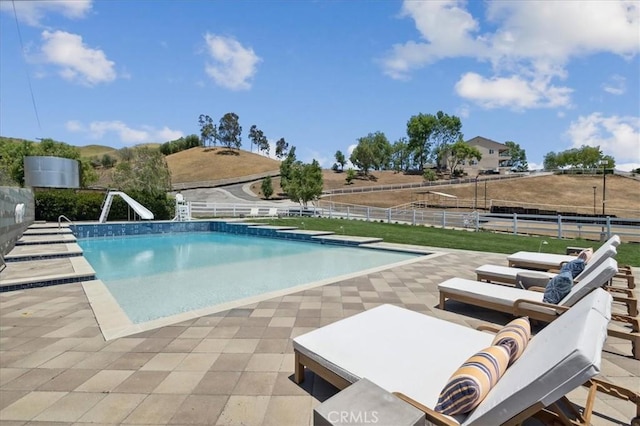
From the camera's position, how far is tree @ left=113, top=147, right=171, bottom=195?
21562mm

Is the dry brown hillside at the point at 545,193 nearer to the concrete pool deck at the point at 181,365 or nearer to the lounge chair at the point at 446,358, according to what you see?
the concrete pool deck at the point at 181,365

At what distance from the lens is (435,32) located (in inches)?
512

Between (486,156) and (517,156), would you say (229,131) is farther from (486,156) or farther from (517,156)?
(517,156)

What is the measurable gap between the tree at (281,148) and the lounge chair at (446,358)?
10966 cm

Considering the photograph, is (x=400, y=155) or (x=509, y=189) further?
(x=400, y=155)

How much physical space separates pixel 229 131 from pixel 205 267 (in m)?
95.4

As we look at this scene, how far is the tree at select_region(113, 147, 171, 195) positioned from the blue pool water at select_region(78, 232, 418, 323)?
735 centimetres

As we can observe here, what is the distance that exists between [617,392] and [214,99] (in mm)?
27756

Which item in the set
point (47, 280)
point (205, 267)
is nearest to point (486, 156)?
point (205, 267)

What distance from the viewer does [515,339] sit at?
6.75 feet

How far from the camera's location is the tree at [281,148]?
110306 mm

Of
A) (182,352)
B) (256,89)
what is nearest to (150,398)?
(182,352)

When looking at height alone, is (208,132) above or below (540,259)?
above

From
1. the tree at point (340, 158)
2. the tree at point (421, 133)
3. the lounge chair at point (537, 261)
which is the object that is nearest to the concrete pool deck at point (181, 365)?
the lounge chair at point (537, 261)
